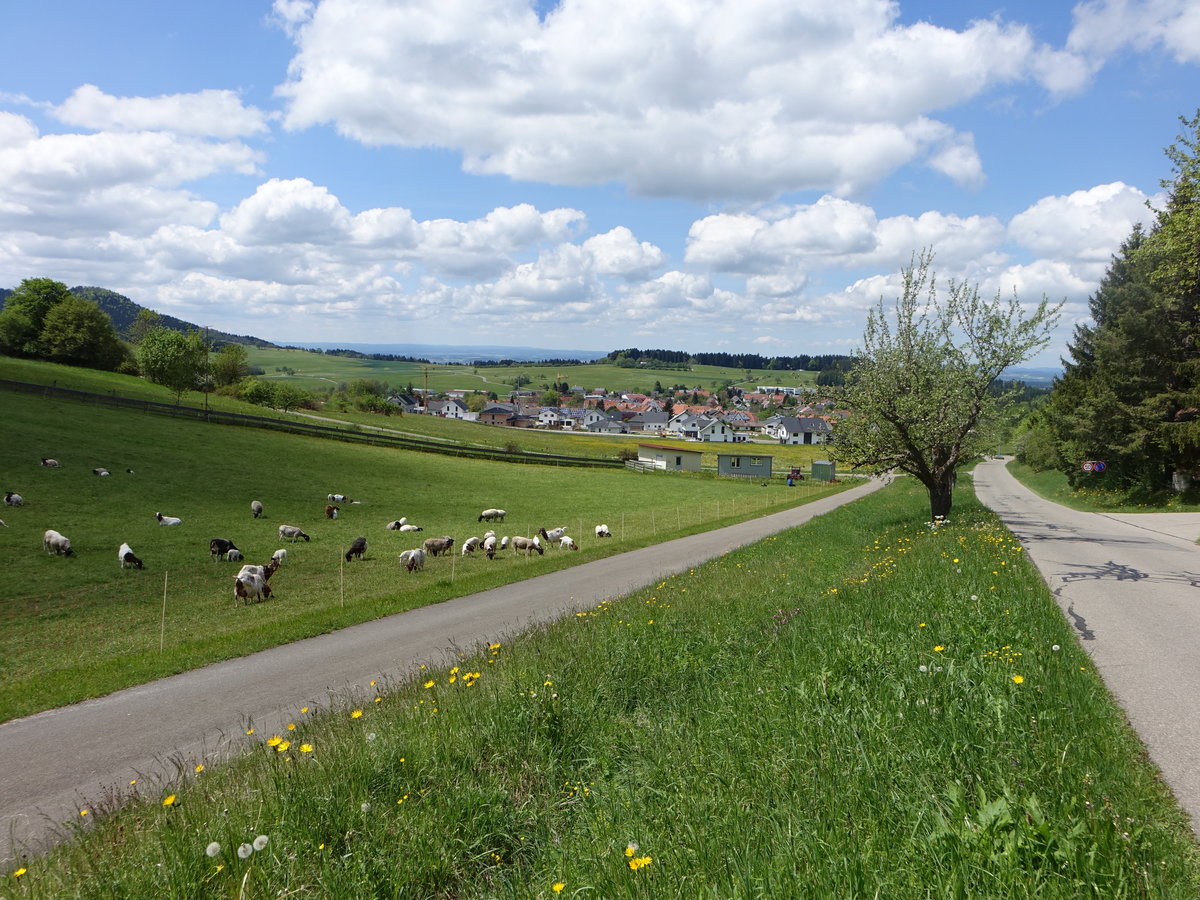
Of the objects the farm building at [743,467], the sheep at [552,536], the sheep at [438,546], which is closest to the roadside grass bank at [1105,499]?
the sheep at [552,536]

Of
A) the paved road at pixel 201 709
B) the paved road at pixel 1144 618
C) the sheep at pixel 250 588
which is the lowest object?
the sheep at pixel 250 588

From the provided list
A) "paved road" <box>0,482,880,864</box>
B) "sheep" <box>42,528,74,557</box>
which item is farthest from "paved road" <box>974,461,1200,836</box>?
"sheep" <box>42,528,74,557</box>

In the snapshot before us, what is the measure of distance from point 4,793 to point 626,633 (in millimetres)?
8561

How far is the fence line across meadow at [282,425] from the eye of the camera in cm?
6028

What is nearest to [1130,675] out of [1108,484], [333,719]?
[333,719]

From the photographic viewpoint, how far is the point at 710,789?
5.33 metres

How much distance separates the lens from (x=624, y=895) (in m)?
4.12

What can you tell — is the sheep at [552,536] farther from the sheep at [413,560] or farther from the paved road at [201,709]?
→ the paved road at [201,709]

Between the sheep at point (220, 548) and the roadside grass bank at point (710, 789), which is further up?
the roadside grass bank at point (710, 789)

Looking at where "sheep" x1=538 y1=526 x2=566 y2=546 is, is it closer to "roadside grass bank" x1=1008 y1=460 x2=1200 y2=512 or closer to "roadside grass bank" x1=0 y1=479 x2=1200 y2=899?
"roadside grass bank" x1=0 y1=479 x2=1200 y2=899

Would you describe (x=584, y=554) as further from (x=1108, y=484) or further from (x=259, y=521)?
(x=1108, y=484)

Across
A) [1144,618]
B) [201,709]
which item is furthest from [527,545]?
[1144,618]

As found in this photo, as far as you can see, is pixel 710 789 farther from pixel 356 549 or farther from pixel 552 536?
pixel 552 536

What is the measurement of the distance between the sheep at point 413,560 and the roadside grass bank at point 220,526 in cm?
66
